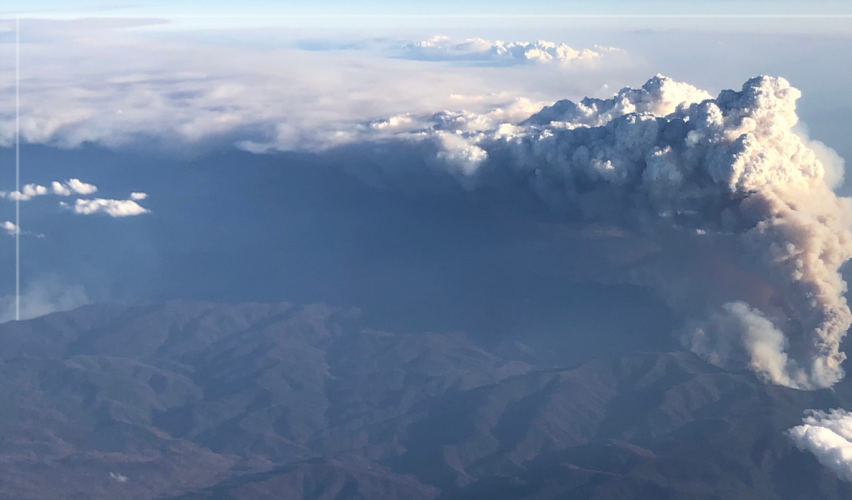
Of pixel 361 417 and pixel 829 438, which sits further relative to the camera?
pixel 361 417

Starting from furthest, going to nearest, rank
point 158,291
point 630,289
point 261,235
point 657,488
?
point 261,235
point 158,291
point 630,289
point 657,488

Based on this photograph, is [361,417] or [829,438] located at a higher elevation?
[829,438]

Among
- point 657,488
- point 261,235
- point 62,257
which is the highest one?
point 657,488

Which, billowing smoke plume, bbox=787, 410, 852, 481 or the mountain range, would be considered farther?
the mountain range

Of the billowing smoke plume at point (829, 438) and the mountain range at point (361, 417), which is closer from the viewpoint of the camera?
the billowing smoke plume at point (829, 438)

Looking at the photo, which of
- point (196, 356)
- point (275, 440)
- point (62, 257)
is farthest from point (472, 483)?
point (62, 257)

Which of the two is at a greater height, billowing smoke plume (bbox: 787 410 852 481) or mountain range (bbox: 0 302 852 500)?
billowing smoke plume (bbox: 787 410 852 481)

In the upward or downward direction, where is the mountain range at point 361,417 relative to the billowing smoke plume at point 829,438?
downward

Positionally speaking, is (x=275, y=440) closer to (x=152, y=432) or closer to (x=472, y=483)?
(x=152, y=432)
